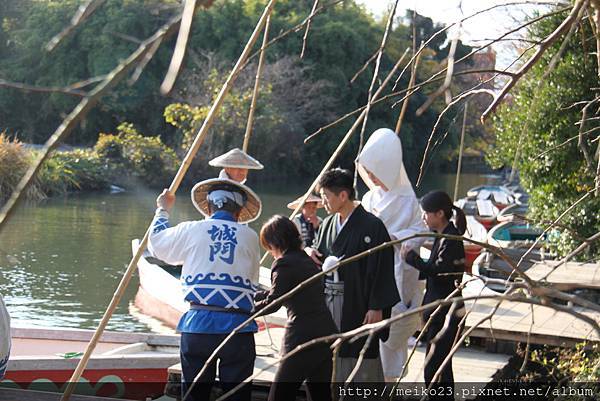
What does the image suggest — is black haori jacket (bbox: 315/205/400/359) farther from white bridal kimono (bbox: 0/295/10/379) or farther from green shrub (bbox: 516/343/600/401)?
white bridal kimono (bbox: 0/295/10/379)

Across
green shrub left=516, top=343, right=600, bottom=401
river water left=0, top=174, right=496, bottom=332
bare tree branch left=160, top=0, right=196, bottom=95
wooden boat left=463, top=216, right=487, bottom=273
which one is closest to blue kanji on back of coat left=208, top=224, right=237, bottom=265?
green shrub left=516, top=343, right=600, bottom=401

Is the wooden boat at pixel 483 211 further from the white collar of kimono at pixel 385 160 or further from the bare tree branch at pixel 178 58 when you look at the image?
the bare tree branch at pixel 178 58

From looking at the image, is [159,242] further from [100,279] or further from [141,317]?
[100,279]

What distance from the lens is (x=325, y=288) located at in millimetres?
4121

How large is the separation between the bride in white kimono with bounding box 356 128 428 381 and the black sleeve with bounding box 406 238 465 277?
16 cm

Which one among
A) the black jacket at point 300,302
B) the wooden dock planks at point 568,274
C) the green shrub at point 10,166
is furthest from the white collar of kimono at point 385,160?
the green shrub at point 10,166

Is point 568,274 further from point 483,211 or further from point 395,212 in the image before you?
point 483,211

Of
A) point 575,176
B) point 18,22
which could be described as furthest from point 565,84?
point 18,22

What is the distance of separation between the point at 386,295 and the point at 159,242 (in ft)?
3.26

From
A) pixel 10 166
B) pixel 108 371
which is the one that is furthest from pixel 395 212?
pixel 10 166

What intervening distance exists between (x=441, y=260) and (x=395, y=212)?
0.53 meters

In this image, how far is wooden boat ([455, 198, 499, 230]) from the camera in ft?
56.4

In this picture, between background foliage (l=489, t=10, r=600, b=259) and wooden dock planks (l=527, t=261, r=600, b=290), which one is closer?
wooden dock planks (l=527, t=261, r=600, b=290)

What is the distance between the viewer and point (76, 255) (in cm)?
1552
